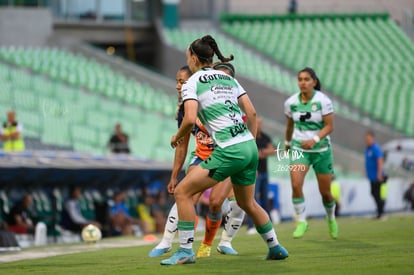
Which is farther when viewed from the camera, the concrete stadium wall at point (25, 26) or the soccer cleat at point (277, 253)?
the concrete stadium wall at point (25, 26)

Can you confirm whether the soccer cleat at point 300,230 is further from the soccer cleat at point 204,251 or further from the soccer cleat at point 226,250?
the soccer cleat at point 204,251

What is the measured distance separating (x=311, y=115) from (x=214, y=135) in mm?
4925

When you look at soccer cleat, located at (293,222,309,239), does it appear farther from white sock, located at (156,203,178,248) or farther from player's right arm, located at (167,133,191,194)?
player's right arm, located at (167,133,191,194)

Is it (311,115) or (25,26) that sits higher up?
(311,115)

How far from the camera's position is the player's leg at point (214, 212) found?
491 inches

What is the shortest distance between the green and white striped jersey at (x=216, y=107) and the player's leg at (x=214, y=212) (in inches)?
69.4

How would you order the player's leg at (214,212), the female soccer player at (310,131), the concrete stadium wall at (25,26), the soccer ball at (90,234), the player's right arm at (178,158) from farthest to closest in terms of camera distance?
the concrete stadium wall at (25,26)
the soccer ball at (90,234)
the female soccer player at (310,131)
the player's leg at (214,212)
the player's right arm at (178,158)

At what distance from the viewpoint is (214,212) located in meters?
12.6

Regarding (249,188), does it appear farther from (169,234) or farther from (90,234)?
(90,234)

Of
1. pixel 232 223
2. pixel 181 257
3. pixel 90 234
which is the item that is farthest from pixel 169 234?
pixel 90 234

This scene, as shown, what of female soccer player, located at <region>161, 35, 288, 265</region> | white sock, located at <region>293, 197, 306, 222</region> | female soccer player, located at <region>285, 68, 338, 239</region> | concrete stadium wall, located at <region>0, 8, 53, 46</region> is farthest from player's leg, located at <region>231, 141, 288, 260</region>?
concrete stadium wall, located at <region>0, 8, 53, 46</region>

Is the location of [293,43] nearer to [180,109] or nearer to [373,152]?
[373,152]

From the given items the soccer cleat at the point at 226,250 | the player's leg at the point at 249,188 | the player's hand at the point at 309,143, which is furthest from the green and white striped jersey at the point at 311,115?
the player's leg at the point at 249,188

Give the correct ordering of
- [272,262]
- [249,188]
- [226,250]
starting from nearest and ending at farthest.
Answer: [249,188] < [272,262] < [226,250]
